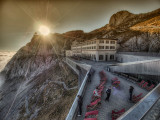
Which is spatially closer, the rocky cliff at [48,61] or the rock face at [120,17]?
the rocky cliff at [48,61]

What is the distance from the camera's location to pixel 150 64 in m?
10.2

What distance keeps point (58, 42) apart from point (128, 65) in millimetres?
95045

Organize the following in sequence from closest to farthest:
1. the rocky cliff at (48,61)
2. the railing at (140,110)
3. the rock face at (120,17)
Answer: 1. the railing at (140,110)
2. the rocky cliff at (48,61)
3. the rock face at (120,17)

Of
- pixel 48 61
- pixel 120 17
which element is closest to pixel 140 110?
pixel 48 61

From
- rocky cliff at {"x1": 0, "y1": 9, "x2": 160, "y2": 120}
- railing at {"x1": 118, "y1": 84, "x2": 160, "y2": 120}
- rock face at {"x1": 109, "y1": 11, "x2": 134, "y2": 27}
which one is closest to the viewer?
railing at {"x1": 118, "y1": 84, "x2": 160, "y2": 120}

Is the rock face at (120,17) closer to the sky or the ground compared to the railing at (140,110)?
closer to the sky

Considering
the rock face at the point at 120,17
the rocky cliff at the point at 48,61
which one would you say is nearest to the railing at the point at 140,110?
the rocky cliff at the point at 48,61

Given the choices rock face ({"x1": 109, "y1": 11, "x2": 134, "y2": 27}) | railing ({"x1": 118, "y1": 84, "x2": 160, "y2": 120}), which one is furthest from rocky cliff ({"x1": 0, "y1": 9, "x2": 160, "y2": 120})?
railing ({"x1": 118, "y1": 84, "x2": 160, "y2": 120})

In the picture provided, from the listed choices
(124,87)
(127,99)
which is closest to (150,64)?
(124,87)

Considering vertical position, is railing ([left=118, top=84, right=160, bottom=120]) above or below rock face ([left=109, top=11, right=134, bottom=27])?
below

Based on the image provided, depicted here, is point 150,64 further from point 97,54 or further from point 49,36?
point 49,36

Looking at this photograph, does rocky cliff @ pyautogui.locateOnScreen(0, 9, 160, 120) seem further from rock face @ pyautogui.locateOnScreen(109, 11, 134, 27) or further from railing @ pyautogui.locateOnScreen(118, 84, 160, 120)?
railing @ pyautogui.locateOnScreen(118, 84, 160, 120)

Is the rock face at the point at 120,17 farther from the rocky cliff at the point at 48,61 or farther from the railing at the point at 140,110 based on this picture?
the railing at the point at 140,110

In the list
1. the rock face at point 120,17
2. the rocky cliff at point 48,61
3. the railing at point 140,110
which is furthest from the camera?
the rock face at point 120,17
